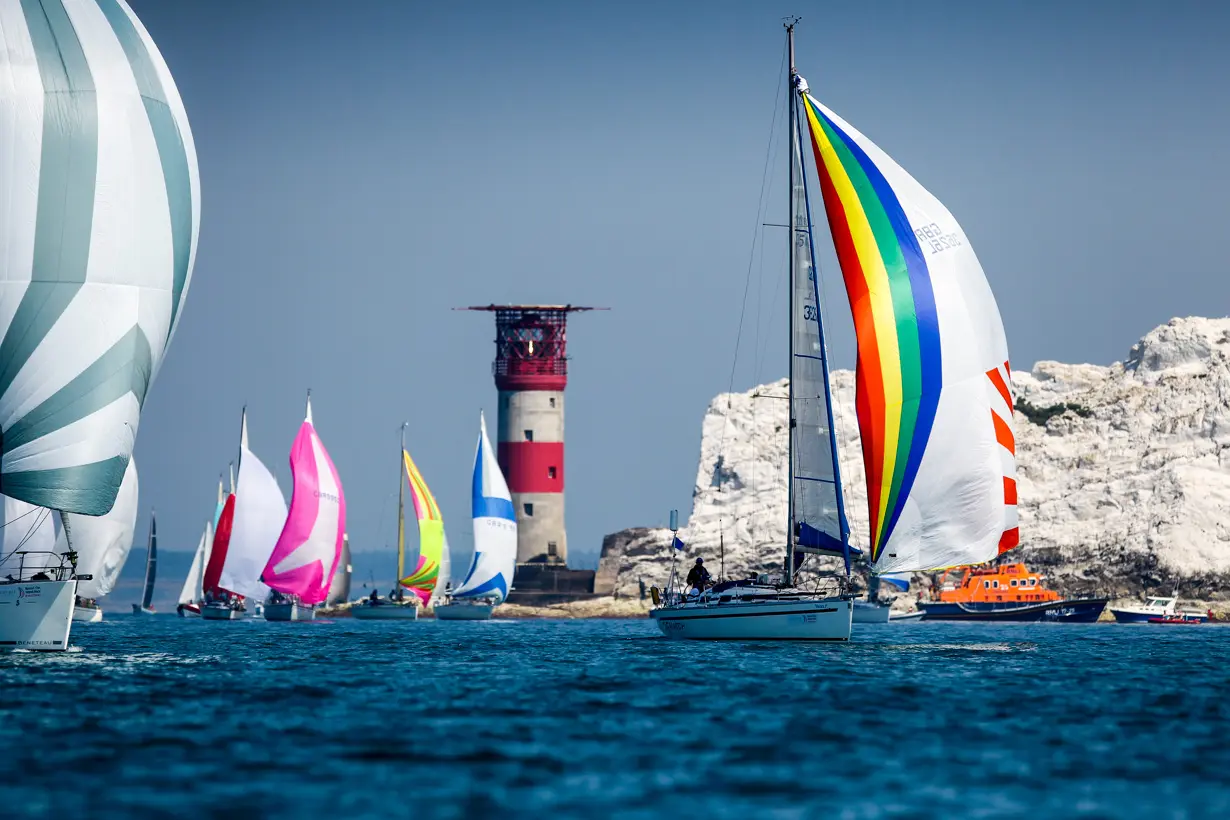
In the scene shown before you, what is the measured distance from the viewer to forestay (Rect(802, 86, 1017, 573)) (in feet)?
105

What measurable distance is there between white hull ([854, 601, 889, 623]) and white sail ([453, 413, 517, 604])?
54.2 feet

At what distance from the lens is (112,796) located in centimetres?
1464

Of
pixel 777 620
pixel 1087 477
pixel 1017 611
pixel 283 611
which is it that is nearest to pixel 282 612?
pixel 283 611

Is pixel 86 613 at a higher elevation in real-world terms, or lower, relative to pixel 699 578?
lower

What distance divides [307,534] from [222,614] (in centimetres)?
942

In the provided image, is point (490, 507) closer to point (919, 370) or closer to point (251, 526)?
point (251, 526)

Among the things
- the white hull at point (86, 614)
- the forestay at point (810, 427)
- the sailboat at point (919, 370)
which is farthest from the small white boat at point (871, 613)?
the sailboat at point (919, 370)

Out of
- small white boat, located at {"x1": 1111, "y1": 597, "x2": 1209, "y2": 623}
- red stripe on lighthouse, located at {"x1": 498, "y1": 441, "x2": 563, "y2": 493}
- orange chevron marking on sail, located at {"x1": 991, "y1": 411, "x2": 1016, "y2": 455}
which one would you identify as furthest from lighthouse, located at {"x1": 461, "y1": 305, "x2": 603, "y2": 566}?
orange chevron marking on sail, located at {"x1": 991, "y1": 411, "x2": 1016, "y2": 455}

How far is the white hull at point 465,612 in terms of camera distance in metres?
79.3

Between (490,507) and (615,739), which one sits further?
(490,507)

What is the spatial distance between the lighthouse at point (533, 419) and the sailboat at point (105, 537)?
20.5m

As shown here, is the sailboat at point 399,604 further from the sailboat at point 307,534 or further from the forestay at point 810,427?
the forestay at point 810,427

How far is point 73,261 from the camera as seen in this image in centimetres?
2752

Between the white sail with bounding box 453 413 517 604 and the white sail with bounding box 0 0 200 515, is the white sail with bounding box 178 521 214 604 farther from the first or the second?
the white sail with bounding box 0 0 200 515
